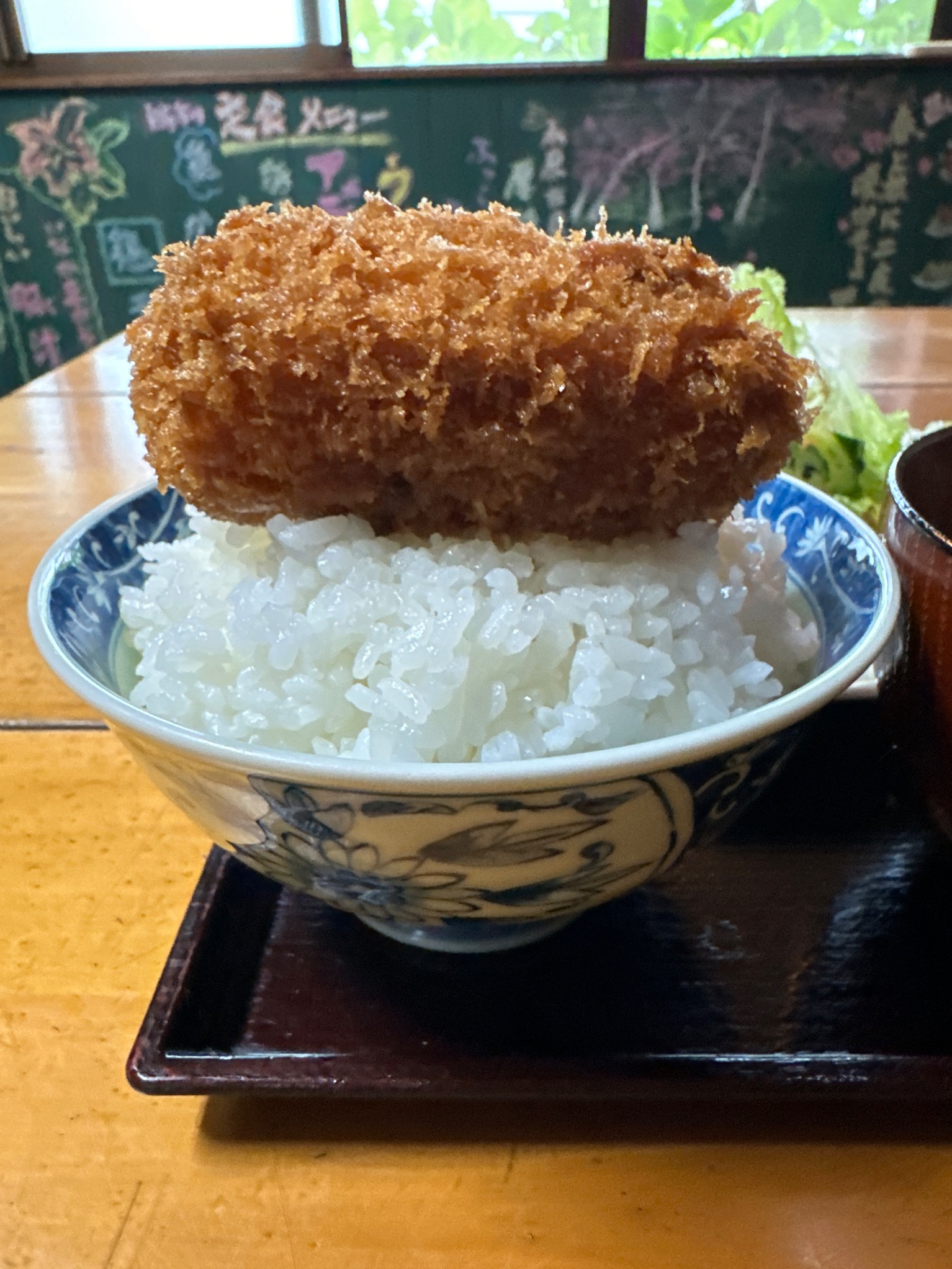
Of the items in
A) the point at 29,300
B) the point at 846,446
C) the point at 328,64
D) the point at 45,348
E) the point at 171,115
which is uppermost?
the point at 328,64

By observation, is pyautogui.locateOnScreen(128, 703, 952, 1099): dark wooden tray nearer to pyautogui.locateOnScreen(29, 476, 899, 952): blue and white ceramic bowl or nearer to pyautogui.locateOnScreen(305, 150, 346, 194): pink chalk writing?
pyautogui.locateOnScreen(29, 476, 899, 952): blue and white ceramic bowl

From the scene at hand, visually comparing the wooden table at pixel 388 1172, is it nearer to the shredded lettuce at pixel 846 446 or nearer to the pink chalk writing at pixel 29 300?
the shredded lettuce at pixel 846 446

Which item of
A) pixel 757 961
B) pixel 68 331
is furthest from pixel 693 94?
pixel 757 961

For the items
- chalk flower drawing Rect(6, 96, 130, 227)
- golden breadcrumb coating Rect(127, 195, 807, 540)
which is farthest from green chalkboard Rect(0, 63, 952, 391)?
golden breadcrumb coating Rect(127, 195, 807, 540)

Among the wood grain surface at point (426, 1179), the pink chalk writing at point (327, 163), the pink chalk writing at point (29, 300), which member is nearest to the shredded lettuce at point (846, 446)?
the wood grain surface at point (426, 1179)

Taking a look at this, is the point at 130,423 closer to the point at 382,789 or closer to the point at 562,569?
the point at 562,569

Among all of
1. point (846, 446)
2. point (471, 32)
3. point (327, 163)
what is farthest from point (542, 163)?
point (846, 446)

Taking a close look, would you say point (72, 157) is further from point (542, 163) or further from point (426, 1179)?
point (426, 1179)
